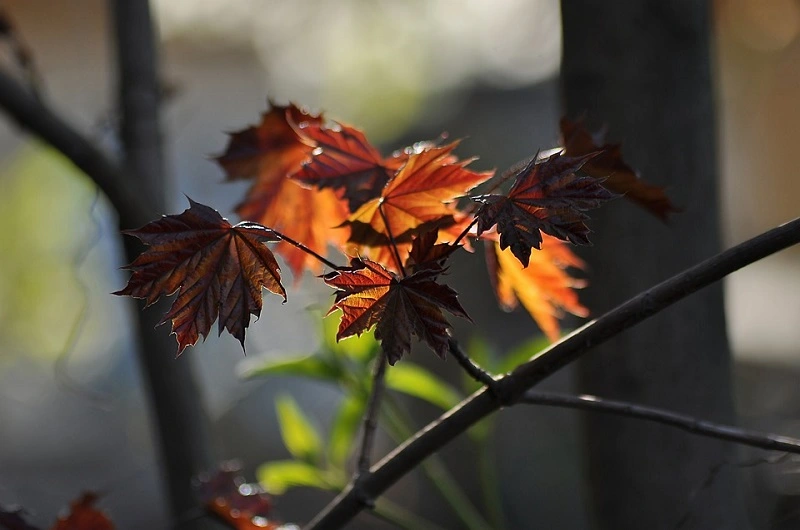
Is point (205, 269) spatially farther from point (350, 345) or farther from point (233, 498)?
point (350, 345)

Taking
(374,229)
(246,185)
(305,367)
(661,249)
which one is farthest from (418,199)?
(246,185)

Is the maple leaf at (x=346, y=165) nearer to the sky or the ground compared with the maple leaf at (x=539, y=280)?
nearer to the sky

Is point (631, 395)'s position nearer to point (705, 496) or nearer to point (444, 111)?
point (705, 496)

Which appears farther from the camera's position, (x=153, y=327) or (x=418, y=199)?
(x=153, y=327)

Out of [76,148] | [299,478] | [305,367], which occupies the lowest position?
[299,478]

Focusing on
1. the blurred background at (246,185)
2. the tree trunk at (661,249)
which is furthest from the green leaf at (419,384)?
the blurred background at (246,185)

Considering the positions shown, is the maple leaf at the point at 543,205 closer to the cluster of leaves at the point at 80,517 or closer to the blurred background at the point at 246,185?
the cluster of leaves at the point at 80,517

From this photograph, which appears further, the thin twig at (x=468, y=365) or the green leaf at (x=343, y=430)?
the green leaf at (x=343, y=430)

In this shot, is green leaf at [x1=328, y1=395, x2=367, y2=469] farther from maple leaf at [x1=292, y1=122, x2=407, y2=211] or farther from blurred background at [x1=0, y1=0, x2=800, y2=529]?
blurred background at [x1=0, y1=0, x2=800, y2=529]
